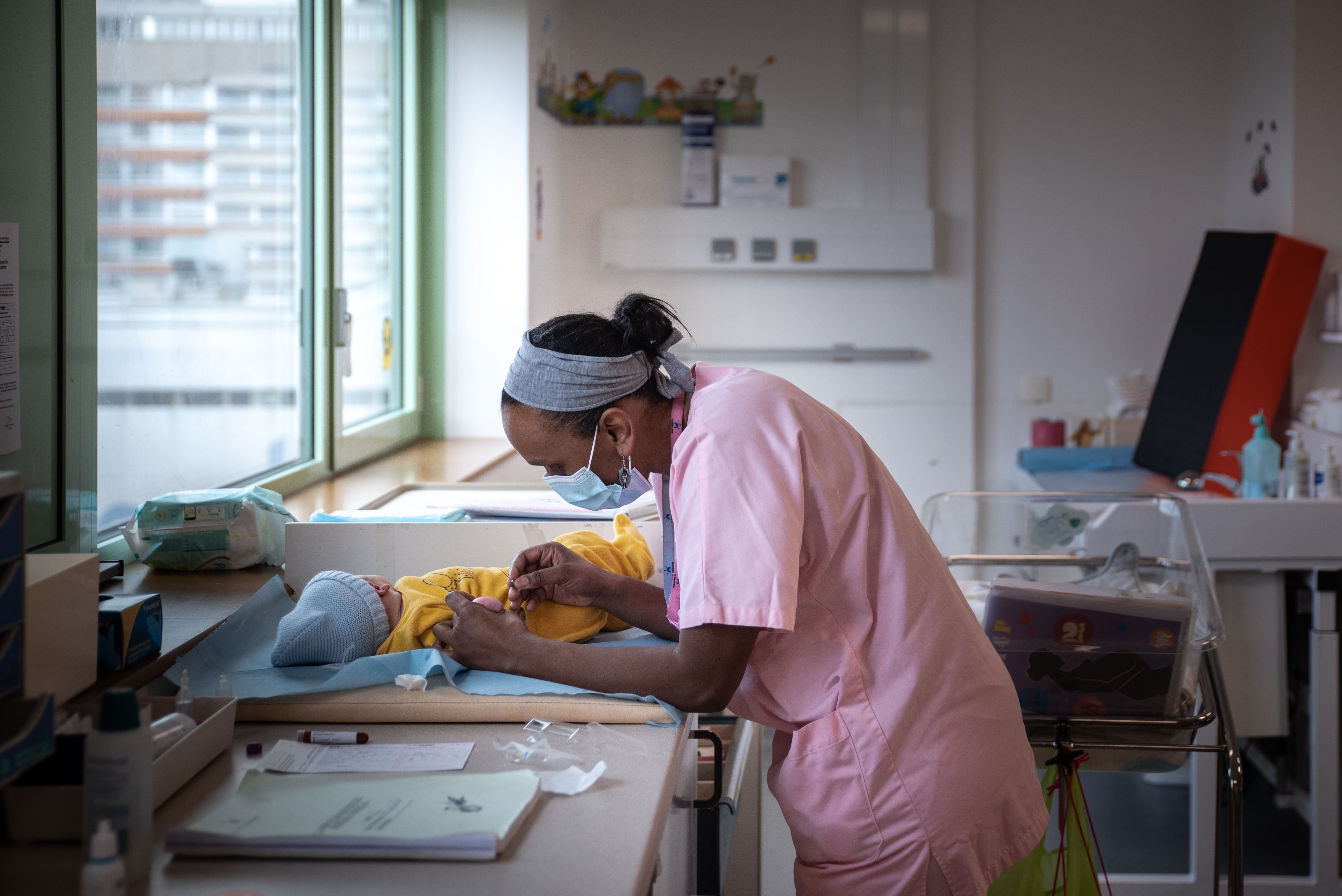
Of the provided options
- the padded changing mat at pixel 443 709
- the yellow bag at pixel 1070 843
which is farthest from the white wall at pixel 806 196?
the padded changing mat at pixel 443 709

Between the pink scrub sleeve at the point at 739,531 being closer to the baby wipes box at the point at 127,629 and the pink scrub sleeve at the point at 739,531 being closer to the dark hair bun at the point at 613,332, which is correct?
the dark hair bun at the point at 613,332

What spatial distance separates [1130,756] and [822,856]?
2.86ft

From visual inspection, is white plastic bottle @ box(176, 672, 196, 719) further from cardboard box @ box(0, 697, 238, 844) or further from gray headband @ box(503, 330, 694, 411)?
gray headband @ box(503, 330, 694, 411)

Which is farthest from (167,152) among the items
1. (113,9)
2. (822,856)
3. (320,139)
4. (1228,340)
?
(1228,340)

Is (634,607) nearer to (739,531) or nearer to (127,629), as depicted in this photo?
(739,531)

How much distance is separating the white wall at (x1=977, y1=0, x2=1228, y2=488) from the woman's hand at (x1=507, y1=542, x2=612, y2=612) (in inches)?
124

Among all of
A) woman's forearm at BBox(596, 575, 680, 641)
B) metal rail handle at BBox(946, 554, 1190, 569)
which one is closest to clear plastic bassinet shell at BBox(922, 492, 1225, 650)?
metal rail handle at BBox(946, 554, 1190, 569)

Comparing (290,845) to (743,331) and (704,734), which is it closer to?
(704,734)

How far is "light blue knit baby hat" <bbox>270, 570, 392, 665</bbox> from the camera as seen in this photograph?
4.67 feet

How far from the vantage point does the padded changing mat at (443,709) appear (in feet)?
4.25

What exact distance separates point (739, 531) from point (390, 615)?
0.63 metres

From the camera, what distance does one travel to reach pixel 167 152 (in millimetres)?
1974

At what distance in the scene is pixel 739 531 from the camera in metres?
1.12

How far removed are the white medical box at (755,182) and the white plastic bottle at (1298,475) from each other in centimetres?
198
